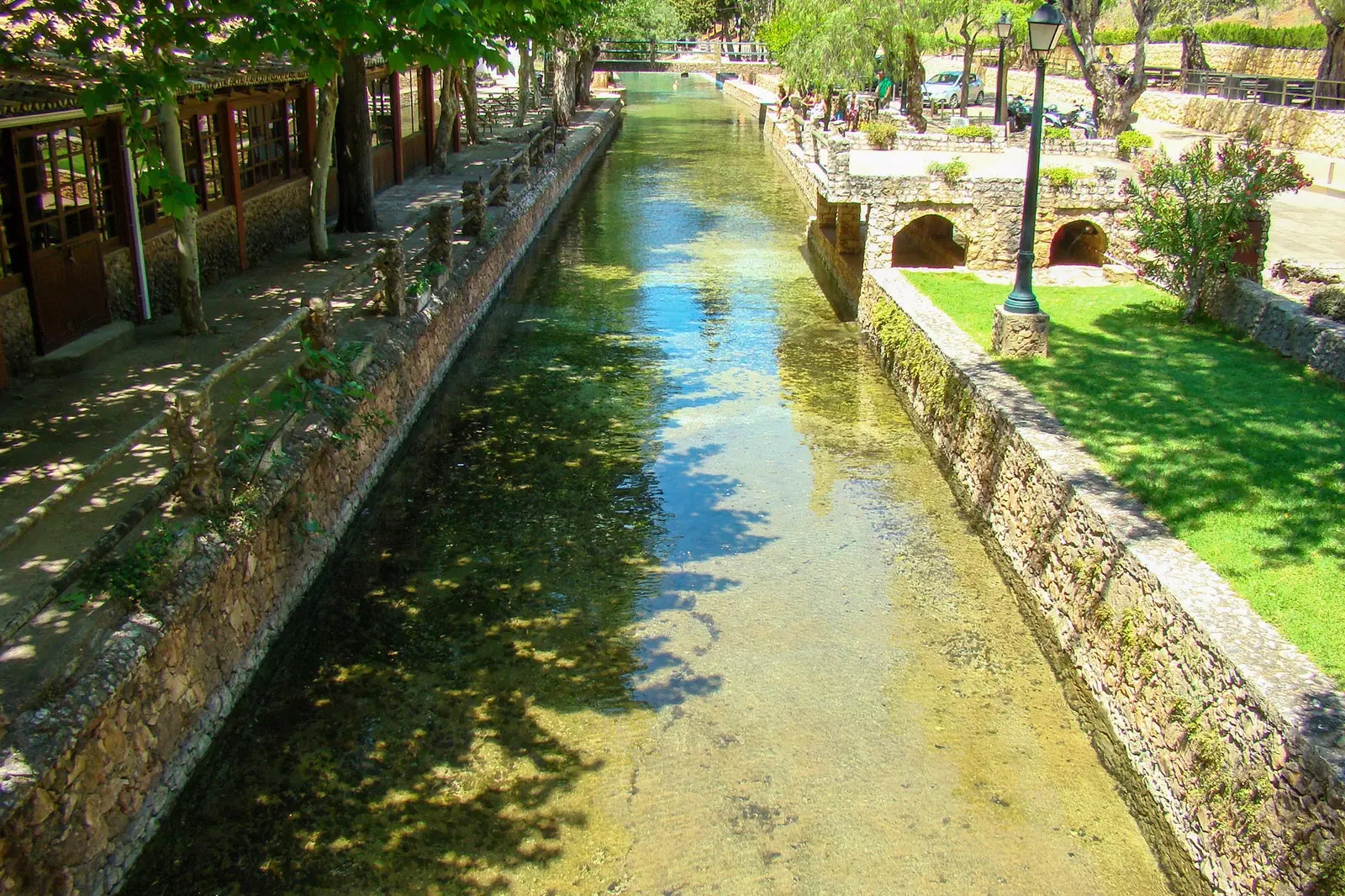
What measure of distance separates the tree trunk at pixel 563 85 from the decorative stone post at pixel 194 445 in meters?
27.9

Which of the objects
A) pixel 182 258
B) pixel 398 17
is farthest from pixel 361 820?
pixel 182 258

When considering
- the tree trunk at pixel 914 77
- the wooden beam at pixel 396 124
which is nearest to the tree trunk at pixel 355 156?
the wooden beam at pixel 396 124

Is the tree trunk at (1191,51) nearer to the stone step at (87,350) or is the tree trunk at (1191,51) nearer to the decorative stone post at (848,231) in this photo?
the decorative stone post at (848,231)

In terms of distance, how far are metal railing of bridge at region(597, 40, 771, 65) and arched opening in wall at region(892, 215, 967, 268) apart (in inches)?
2494

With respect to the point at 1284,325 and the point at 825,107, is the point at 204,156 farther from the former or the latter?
the point at 825,107

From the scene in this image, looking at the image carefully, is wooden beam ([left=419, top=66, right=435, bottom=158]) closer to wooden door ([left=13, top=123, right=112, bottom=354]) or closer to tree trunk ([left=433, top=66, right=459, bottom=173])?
tree trunk ([left=433, top=66, right=459, bottom=173])

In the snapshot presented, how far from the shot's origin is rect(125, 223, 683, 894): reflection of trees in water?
21.9 feet

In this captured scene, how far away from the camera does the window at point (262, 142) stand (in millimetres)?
17172

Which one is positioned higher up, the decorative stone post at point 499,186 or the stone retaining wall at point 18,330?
the decorative stone post at point 499,186

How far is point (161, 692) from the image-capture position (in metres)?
6.67

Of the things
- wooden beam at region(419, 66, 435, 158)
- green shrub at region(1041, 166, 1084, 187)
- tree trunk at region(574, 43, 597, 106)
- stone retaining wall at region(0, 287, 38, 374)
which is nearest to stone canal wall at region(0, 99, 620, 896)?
stone retaining wall at region(0, 287, 38, 374)

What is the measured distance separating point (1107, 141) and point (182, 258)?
21.3 m

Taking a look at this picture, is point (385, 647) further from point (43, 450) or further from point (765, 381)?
point (765, 381)

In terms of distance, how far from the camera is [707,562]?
10398 mm
